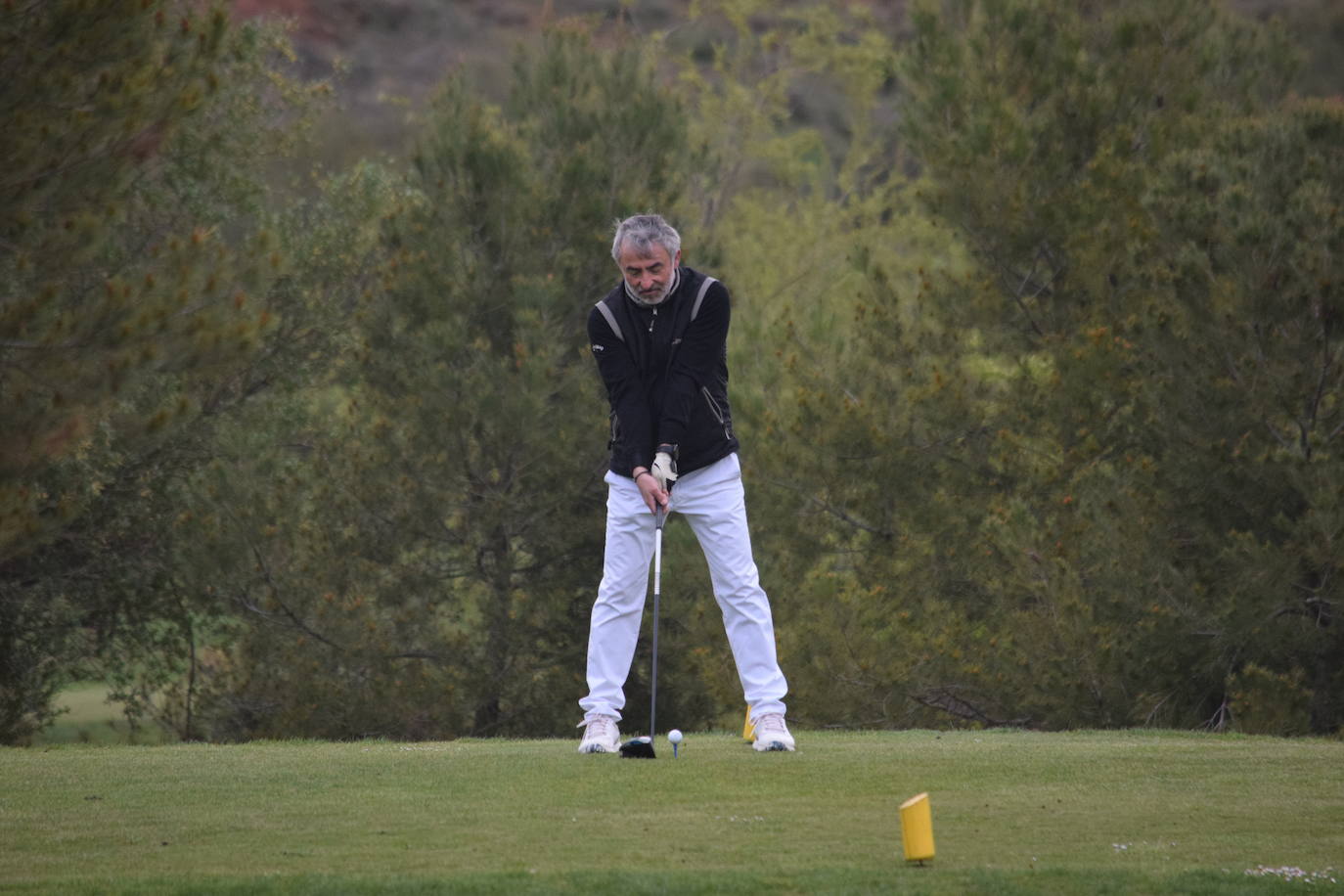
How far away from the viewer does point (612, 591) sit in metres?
7.05

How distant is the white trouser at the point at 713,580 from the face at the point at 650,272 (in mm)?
776

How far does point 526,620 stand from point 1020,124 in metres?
7.73

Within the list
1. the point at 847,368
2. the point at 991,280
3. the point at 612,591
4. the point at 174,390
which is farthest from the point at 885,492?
the point at 612,591

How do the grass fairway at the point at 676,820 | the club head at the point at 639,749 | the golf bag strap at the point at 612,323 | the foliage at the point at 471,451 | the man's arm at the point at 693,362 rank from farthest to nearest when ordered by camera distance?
the foliage at the point at 471,451
the golf bag strap at the point at 612,323
the man's arm at the point at 693,362
the club head at the point at 639,749
the grass fairway at the point at 676,820

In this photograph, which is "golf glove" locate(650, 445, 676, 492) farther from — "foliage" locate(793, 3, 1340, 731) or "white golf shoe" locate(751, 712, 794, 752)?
"foliage" locate(793, 3, 1340, 731)

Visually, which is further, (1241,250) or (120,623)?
(120,623)

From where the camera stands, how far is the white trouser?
23.1 ft

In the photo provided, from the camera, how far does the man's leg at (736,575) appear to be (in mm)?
7031

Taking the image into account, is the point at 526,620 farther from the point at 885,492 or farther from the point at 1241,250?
the point at 1241,250

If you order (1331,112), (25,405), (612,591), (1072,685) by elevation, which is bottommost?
(1072,685)

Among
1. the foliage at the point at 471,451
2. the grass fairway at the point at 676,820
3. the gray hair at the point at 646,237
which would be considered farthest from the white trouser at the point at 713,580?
the foliage at the point at 471,451

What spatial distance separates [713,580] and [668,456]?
2.05 ft

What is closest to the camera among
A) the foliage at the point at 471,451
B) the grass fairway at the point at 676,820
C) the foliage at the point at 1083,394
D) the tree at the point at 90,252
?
the grass fairway at the point at 676,820

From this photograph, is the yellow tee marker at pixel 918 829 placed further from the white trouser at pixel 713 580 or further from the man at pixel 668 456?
the white trouser at pixel 713 580
